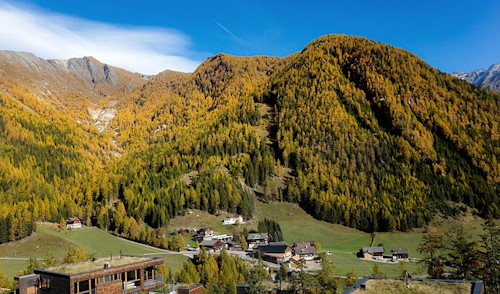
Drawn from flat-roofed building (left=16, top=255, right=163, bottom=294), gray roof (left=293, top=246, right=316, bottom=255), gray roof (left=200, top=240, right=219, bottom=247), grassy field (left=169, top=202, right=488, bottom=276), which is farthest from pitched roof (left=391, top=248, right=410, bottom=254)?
flat-roofed building (left=16, top=255, right=163, bottom=294)

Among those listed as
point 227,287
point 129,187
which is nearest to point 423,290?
point 227,287

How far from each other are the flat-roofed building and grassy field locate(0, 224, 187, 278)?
1698 inches

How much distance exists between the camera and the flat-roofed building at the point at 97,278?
44.0 meters

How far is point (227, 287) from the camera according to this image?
69.8 metres

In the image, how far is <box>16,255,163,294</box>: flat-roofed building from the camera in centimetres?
4403

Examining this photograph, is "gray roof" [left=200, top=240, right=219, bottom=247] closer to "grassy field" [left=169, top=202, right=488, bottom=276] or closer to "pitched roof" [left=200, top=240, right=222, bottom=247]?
"pitched roof" [left=200, top=240, right=222, bottom=247]

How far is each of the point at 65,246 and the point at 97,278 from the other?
76452 millimetres

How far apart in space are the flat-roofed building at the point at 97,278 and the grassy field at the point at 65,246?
4314cm

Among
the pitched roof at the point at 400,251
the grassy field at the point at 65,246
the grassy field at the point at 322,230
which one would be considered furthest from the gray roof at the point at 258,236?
the pitched roof at the point at 400,251

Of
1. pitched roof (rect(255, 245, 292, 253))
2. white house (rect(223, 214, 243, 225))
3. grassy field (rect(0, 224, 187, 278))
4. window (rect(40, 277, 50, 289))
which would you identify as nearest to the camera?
window (rect(40, 277, 50, 289))

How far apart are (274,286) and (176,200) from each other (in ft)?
325

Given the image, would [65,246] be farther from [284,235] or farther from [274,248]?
[284,235]

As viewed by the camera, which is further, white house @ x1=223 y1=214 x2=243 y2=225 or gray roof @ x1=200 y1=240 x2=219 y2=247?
white house @ x1=223 y1=214 x2=243 y2=225

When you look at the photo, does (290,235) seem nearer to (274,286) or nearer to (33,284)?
(274,286)
